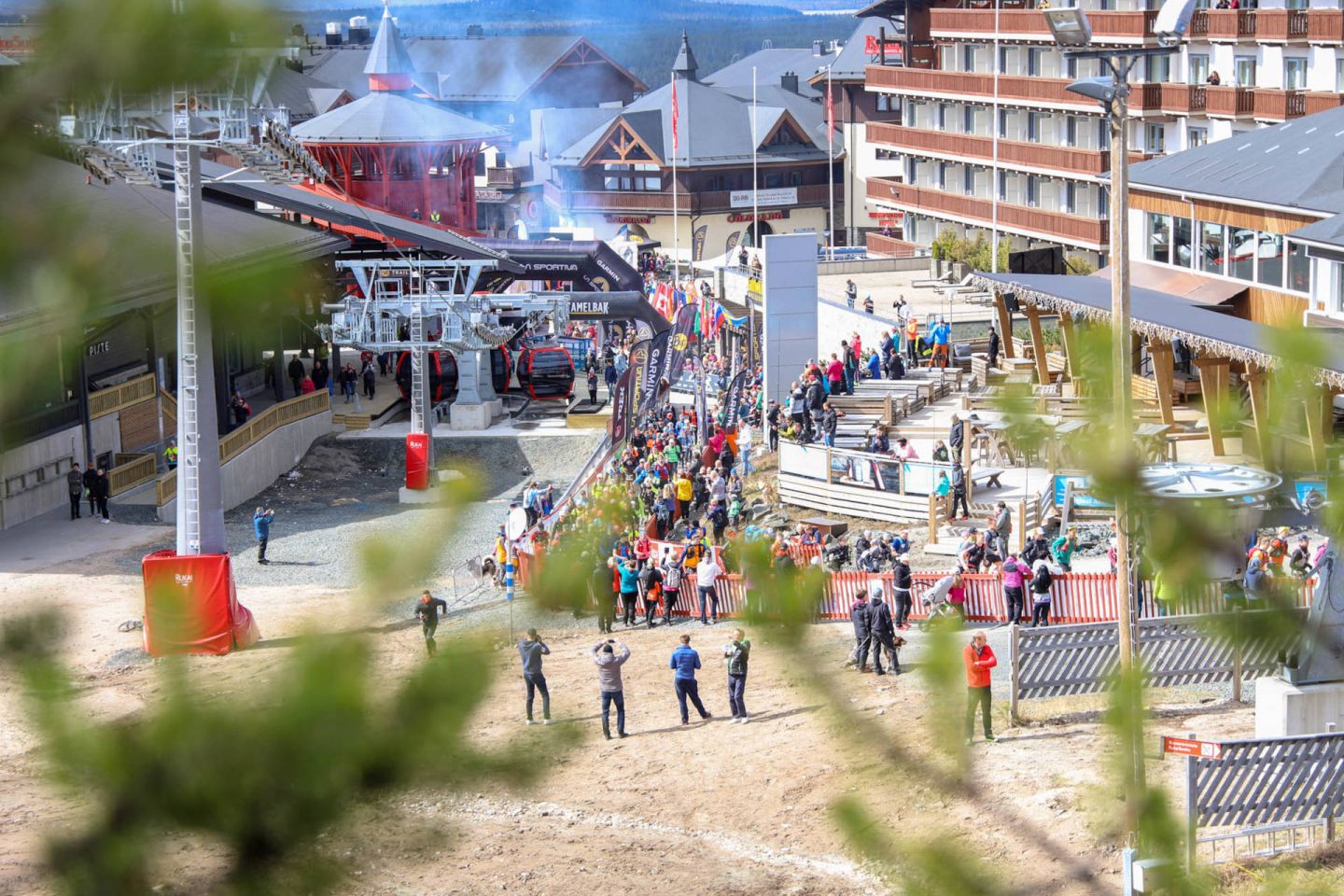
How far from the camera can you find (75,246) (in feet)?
13.3

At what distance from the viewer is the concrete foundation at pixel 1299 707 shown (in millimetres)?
14234

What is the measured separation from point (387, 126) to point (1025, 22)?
19.9 meters

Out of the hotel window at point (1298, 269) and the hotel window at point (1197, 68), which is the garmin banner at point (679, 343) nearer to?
the hotel window at point (1298, 269)

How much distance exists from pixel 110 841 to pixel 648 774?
13.0 metres

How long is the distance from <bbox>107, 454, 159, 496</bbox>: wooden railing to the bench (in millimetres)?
15019

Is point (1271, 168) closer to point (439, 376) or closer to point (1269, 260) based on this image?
point (1269, 260)

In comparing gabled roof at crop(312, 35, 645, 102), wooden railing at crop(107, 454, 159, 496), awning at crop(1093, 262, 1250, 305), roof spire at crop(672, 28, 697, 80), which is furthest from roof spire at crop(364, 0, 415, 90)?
awning at crop(1093, 262, 1250, 305)

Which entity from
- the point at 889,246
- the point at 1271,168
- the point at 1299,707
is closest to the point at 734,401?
the point at 1271,168

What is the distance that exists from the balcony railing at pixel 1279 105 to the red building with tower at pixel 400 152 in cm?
2404

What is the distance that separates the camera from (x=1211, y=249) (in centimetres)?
3259

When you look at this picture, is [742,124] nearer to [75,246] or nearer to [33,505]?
[33,505]

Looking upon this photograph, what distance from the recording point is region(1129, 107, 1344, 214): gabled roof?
29.6 meters

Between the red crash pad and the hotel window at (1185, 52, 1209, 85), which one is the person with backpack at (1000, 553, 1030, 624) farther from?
the hotel window at (1185, 52, 1209, 85)

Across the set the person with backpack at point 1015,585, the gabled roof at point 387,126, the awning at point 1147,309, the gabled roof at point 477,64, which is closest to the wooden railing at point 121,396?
the awning at point 1147,309
